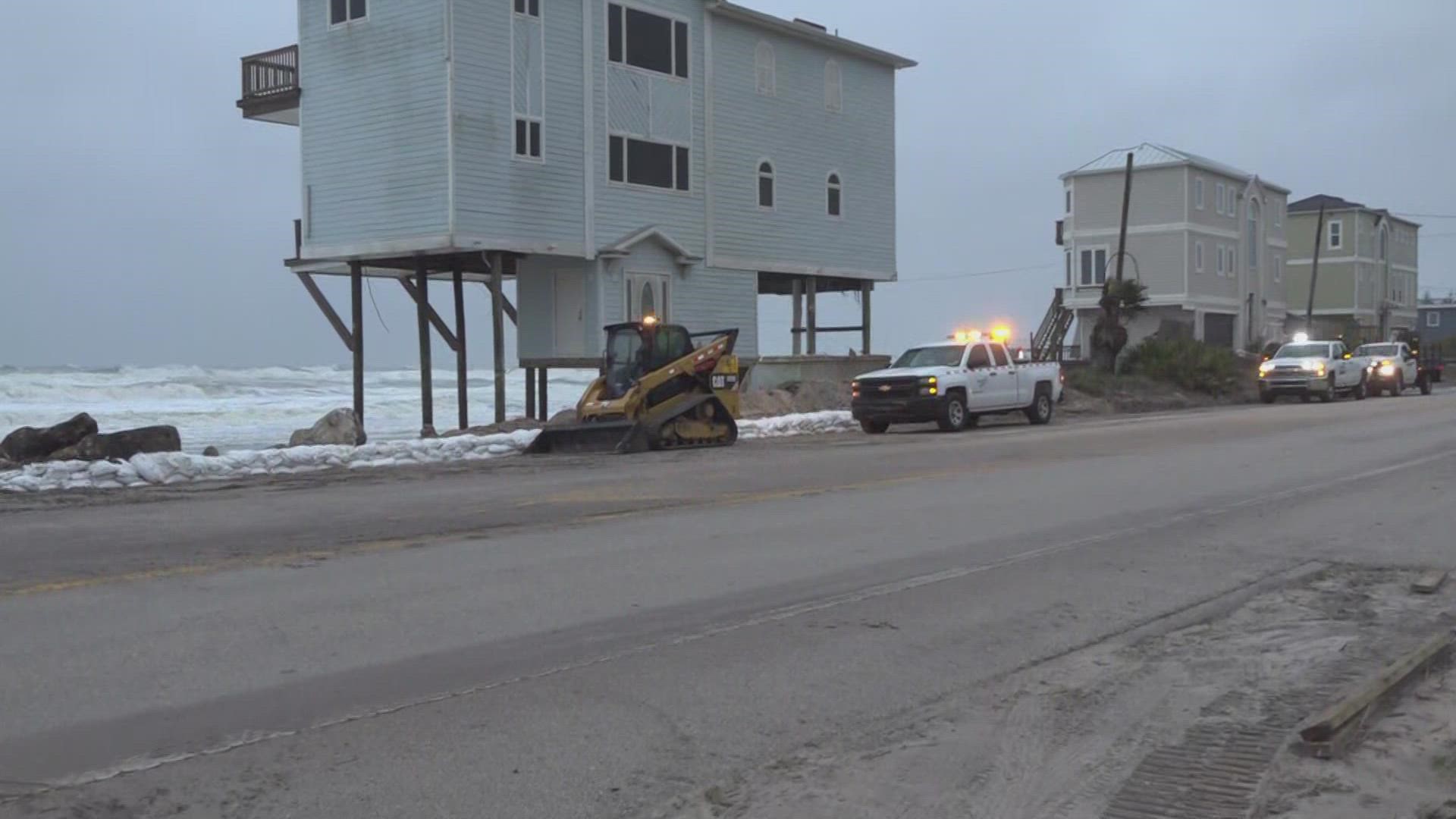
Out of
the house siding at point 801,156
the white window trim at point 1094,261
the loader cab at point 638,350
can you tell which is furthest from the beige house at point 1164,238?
the loader cab at point 638,350

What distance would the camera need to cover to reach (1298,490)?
15.2m

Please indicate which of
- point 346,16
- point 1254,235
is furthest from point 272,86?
point 1254,235

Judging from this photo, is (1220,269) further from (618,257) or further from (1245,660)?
(1245,660)

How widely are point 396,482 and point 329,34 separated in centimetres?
1679

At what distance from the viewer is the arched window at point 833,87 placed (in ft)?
125

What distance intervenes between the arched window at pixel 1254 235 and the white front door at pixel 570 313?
146 ft

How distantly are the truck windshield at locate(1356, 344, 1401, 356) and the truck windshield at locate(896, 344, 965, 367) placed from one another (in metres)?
23.3

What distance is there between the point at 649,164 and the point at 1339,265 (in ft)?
196

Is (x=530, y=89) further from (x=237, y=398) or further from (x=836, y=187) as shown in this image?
(x=237, y=398)

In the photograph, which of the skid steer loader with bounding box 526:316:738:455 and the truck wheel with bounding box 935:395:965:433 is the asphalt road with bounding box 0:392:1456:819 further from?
the truck wheel with bounding box 935:395:965:433

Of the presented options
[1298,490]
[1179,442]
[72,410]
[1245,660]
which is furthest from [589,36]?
[72,410]

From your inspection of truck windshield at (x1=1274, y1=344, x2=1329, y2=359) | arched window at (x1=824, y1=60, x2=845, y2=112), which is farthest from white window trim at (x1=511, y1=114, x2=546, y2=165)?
truck windshield at (x1=1274, y1=344, x2=1329, y2=359)

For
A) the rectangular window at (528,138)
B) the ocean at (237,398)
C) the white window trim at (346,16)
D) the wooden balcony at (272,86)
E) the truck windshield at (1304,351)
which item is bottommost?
the ocean at (237,398)

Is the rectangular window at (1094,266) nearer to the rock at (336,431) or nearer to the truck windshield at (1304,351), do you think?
the truck windshield at (1304,351)
